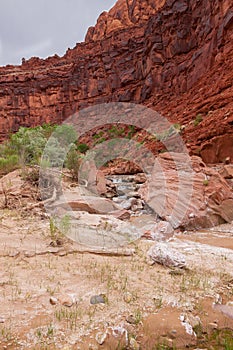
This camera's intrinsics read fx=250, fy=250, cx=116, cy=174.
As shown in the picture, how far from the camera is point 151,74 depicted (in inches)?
1177

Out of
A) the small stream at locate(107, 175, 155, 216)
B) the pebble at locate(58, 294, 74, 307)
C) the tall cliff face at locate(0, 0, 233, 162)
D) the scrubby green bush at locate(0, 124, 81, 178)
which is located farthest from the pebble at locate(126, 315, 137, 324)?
the tall cliff face at locate(0, 0, 233, 162)

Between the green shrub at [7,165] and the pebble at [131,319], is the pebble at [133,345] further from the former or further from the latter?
the green shrub at [7,165]

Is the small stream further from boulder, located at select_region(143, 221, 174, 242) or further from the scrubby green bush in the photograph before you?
the scrubby green bush

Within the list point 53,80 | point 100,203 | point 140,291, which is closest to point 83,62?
point 53,80

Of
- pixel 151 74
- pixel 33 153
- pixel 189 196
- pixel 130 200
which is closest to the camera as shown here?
pixel 189 196

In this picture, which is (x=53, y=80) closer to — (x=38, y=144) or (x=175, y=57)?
(x=175, y=57)

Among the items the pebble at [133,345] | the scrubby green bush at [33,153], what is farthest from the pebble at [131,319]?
the scrubby green bush at [33,153]

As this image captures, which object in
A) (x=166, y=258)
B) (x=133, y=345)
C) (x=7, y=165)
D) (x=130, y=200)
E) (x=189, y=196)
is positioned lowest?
(x=133, y=345)

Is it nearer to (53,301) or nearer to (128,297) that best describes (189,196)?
(128,297)

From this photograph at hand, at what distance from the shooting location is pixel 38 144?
37.9ft

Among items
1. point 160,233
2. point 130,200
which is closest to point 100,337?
point 160,233

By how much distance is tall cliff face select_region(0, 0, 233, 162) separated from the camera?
16078mm

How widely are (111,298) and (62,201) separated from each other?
4.33m

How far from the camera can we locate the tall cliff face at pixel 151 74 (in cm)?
1608
